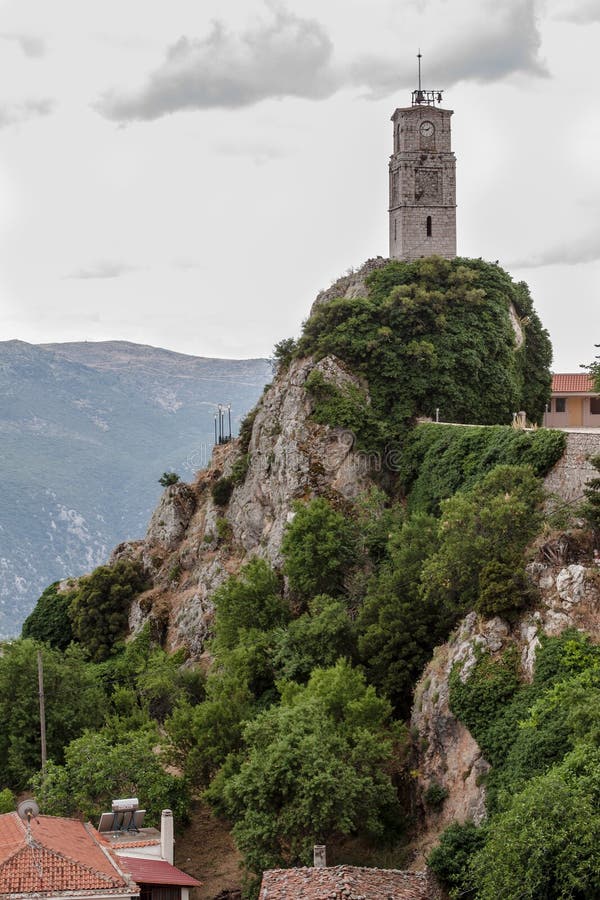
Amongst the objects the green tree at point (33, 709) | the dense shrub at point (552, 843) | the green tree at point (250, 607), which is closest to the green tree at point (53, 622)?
the green tree at point (33, 709)

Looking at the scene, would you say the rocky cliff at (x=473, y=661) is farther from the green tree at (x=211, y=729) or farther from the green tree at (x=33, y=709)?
the green tree at (x=33, y=709)

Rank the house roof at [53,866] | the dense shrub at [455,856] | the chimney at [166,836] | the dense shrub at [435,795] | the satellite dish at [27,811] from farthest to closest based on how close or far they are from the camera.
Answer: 1. the dense shrub at [435,795]
2. the chimney at [166,836]
3. the satellite dish at [27,811]
4. the dense shrub at [455,856]
5. the house roof at [53,866]

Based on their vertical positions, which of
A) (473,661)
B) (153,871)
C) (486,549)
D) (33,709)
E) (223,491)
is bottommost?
(153,871)

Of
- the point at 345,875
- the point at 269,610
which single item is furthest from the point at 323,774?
the point at 269,610

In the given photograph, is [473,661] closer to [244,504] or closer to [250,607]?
[250,607]

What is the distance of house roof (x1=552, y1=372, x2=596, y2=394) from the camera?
68125 mm

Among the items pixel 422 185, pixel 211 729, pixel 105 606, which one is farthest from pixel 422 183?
pixel 211 729

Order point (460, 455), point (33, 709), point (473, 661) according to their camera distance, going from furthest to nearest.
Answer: point (460, 455) < point (33, 709) < point (473, 661)

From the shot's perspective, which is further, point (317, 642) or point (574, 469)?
point (317, 642)

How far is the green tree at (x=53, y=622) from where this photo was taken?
233ft

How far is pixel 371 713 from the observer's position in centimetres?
4038

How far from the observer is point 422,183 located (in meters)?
69.6

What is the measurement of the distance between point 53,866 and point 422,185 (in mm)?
49139

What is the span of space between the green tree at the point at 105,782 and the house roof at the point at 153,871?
136 inches
